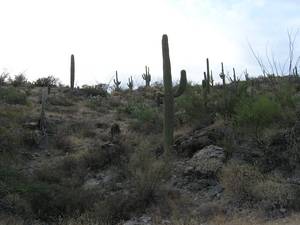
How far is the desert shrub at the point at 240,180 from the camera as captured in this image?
1362 cm

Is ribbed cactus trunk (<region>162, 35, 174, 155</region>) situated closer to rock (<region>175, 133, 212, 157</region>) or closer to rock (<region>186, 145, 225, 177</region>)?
rock (<region>175, 133, 212, 157</region>)

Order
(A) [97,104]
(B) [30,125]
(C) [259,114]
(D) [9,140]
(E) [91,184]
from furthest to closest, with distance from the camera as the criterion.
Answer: (A) [97,104] < (B) [30,125] < (D) [9,140] < (C) [259,114] < (E) [91,184]

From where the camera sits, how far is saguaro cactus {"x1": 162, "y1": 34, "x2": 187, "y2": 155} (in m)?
17.2

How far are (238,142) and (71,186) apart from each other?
5.30 m

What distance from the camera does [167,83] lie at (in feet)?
57.6

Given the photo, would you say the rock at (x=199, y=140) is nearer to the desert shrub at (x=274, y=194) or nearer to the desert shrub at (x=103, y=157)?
the desert shrub at (x=103, y=157)

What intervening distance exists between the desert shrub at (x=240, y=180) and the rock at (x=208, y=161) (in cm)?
71

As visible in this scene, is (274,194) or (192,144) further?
(192,144)

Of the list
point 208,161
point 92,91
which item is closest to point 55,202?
point 208,161

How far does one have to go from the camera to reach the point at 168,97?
17453 mm

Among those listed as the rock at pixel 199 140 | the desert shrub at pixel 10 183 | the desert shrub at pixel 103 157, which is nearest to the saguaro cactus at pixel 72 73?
the desert shrub at pixel 103 157

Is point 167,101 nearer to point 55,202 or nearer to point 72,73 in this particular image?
point 55,202

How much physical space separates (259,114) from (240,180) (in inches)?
135

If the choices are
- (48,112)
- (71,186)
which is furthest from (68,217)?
(48,112)
